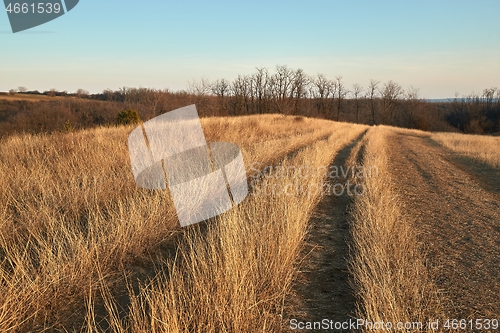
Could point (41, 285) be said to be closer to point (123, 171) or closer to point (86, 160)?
point (123, 171)

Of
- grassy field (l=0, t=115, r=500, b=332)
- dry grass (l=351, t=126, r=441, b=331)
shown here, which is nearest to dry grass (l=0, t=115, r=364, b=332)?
grassy field (l=0, t=115, r=500, b=332)

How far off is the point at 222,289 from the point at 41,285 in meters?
→ 1.45

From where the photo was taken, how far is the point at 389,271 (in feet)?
9.01

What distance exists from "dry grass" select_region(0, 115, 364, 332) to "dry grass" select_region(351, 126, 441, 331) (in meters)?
0.65

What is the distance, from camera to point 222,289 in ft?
7.81

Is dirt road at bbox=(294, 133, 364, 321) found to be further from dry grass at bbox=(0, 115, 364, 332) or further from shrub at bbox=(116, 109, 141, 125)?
shrub at bbox=(116, 109, 141, 125)

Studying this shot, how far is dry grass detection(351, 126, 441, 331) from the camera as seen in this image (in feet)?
7.89

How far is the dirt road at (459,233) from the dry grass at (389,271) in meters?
0.17

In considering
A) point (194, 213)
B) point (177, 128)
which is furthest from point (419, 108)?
point (194, 213)

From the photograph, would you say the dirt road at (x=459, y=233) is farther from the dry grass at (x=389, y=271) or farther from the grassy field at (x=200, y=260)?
the dry grass at (x=389, y=271)

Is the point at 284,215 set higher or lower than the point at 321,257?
higher

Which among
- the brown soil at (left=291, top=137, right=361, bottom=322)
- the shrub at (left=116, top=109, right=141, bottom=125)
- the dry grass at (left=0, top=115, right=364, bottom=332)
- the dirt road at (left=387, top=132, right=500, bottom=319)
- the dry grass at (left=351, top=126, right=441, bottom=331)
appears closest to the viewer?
the dry grass at (left=0, top=115, right=364, bottom=332)

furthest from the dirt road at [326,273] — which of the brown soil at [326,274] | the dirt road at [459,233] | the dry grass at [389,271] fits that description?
the dirt road at [459,233]

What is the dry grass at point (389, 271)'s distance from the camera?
240 cm
